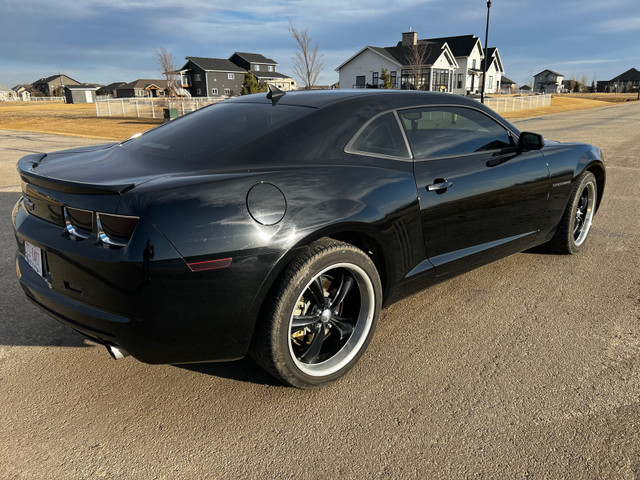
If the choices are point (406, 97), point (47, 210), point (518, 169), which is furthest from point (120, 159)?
point (518, 169)

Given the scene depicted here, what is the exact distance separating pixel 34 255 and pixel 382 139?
Answer: 2.02 meters

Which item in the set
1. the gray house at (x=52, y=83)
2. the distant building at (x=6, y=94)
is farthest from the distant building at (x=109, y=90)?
the distant building at (x=6, y=94)

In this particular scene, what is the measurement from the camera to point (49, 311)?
8.08 ft

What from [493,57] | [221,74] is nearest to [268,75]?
[221,74]

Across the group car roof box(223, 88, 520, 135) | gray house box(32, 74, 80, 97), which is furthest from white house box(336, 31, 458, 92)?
gray house box(32, 74, 80, 97)

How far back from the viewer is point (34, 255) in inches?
98.5

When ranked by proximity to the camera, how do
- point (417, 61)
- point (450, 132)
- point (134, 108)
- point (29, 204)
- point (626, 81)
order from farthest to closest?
point (626, 81) < point (417, 61) < point (134, 108) < point (450, 132) < point (29, 204)

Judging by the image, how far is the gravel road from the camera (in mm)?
2137

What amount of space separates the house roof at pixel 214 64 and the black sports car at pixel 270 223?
2823 inches

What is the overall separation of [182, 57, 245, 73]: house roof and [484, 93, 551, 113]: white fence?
44117mm

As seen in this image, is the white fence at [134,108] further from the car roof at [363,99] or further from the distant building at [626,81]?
the distant building at [626,81]

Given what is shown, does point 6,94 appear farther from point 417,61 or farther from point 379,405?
point 379,405

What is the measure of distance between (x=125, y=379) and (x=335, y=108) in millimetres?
1953

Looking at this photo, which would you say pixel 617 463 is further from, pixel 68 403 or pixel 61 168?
pixel 61 168
